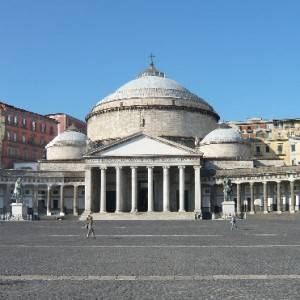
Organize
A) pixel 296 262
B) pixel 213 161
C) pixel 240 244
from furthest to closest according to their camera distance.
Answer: pixel 213 161 < pixel 240 244 < pixel 296 262

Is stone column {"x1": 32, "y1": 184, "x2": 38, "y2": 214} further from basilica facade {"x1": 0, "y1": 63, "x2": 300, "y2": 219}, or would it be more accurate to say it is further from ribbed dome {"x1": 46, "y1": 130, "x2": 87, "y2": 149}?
ribbed dome {"x1": 46, "y1": 130, "x2": 87, "y2": 149}

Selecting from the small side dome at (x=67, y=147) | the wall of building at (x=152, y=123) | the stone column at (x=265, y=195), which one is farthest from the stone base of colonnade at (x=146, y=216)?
the small side dome at (x=67, y=147)

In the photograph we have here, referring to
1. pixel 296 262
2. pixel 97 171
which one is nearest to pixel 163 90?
pixel 97 171

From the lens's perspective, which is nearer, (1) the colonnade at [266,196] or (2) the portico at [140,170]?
(1) the colonnade at [266,196]

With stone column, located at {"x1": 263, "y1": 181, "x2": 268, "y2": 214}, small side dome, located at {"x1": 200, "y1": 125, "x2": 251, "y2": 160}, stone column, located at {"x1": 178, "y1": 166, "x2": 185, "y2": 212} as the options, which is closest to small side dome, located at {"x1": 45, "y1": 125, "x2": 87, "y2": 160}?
small side dome, located at {"x1": 200, "y1": 125, "x2": 251, "y2": 160}

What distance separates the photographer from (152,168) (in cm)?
7506

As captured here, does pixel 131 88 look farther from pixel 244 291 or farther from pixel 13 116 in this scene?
pixel 244 291

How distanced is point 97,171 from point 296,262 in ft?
203

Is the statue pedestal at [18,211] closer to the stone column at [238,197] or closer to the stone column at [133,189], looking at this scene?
the stone column at [133,189]

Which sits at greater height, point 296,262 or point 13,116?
point 13,116

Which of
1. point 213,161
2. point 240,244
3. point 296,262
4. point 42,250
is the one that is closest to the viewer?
point 296,262

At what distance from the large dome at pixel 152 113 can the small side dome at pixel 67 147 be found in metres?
2.85

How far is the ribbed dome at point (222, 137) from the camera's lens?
88.2 metres

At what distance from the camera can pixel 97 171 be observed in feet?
259
